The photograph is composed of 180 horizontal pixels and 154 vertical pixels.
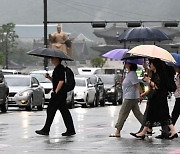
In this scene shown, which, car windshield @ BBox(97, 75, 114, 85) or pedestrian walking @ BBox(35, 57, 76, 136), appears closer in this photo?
pedestrian walking @ BBox(35, 57, 76, 136)

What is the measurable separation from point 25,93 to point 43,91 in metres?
2.32

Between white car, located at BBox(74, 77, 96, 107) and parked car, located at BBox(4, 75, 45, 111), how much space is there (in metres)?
3.81

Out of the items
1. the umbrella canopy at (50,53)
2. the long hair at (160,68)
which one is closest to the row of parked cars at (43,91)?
the umbrella canopy at (50,53)

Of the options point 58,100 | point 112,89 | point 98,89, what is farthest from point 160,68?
point 112,89

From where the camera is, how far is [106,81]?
148 feet

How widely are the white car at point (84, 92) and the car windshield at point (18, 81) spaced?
4383mm

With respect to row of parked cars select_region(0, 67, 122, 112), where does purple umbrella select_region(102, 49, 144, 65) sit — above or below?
above

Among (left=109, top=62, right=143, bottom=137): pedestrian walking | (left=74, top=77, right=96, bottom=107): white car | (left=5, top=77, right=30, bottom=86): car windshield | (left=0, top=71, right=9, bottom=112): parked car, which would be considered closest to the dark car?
(left=74, top=77, right=96, bottom=107): white car

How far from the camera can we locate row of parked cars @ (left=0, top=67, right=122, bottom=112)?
105ft

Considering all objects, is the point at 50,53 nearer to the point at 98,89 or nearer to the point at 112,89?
the point at 98,89

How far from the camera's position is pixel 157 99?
1736 cm

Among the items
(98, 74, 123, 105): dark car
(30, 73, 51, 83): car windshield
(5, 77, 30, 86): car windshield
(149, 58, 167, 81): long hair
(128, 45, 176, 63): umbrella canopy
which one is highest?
(128, 45, 176, 63): umbrella canopy

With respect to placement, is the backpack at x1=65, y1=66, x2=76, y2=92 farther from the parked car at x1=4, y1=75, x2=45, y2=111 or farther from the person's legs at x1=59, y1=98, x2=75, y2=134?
the parked car at x1=4, y1=75, x2=45, y2=111

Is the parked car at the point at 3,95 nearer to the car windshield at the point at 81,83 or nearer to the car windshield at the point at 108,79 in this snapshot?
the car windshield at the point at 81,83
